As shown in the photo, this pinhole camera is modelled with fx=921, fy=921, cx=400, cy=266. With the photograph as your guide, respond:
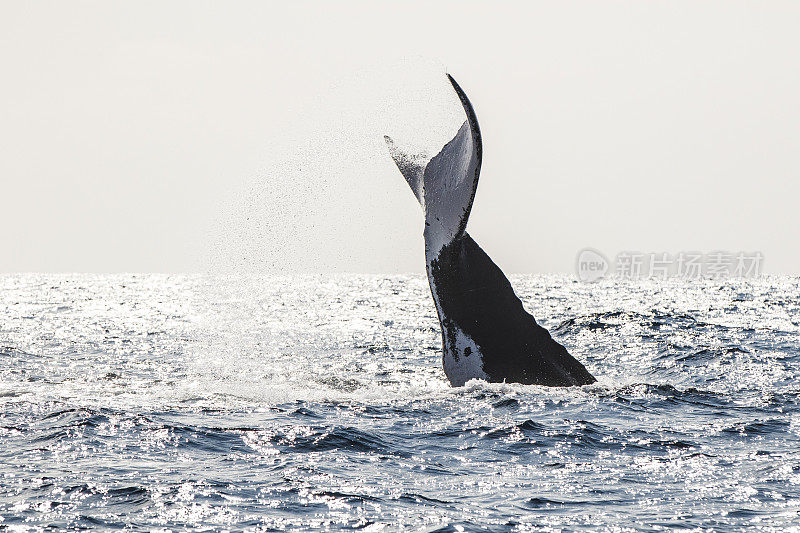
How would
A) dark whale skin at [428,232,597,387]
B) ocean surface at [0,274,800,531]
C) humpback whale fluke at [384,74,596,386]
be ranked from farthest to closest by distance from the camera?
dark whale skin at [428,232,597,387] < humpback whale fluke at [384,74,596,386] < ocean surface at [0,274,800,531]

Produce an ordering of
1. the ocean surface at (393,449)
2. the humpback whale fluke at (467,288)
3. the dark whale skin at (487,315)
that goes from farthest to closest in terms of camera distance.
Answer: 1. the dark whale skin at (487,315)
2. the humpback whale fluke at (467,288)
3. the ocean surface at (393,449)

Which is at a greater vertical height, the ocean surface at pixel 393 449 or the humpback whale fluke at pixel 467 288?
the humpback whale fluke at pixel 467 288

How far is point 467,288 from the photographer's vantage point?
10453 mm

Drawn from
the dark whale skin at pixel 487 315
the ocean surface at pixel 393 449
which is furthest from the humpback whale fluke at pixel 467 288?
the ocean surface at pixel 393 449

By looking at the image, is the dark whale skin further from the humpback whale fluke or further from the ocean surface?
the ocean surface

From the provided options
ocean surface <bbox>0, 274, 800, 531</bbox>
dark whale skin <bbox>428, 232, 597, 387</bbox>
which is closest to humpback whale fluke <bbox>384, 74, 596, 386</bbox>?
dark whale skin <bbox>428, 232, 597, 387</bbox>

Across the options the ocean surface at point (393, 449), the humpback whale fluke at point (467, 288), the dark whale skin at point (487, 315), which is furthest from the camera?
the dark whale skin at point (487, 315)

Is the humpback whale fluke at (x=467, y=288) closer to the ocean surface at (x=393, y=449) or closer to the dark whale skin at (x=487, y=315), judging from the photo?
the dark whale skin at (x=487, y=315)

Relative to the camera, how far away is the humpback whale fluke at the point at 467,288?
9703mm

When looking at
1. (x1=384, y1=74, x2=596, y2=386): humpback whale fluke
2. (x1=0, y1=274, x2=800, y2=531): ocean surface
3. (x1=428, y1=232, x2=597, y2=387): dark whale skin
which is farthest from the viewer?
(x1=428, y1=232, x2=597, y2=387): dark whale skin

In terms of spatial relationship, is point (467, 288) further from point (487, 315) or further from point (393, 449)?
point (393, 449)

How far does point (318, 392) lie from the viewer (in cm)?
1272


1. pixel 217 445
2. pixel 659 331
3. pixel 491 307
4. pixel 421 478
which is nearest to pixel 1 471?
pixel 217 445

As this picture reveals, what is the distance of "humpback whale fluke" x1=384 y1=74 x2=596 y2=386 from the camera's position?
9.70m
